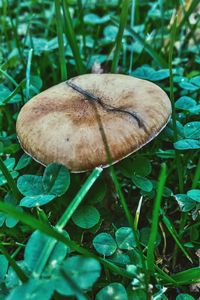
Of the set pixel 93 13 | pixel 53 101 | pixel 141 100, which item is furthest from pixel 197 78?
pixel 93 13

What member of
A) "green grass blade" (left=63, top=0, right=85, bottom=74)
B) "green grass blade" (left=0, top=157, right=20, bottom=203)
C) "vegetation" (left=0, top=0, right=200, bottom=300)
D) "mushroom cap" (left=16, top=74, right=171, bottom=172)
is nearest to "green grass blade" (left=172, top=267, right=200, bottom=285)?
"vegetation" (left=0, top=0, right=200, bottom=300)

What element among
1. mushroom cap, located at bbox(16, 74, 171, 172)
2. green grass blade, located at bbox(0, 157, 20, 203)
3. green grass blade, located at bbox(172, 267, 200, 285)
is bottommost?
green grass blade, located at bbox(172, 267, 200, 285)

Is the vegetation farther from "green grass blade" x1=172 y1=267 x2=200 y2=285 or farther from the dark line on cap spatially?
the dark line on cap

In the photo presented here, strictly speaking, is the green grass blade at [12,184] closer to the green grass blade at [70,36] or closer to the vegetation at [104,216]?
the vegetation at [104,216]

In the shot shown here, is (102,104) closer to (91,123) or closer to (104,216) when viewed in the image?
(91,123)

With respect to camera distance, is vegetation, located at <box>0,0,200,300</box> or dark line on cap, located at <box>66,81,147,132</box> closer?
vegetation, located at <box>0,0,200,300</box>

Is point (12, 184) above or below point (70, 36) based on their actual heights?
below

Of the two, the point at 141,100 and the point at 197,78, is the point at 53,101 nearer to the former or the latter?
the point at 141,100

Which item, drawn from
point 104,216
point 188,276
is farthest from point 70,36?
point 188,276

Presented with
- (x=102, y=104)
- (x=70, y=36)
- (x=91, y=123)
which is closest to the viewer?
A: (x=91, y=123)
